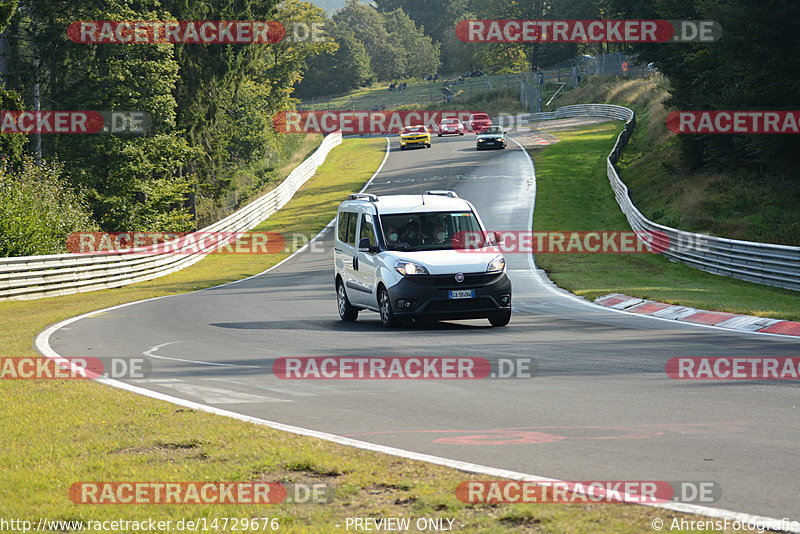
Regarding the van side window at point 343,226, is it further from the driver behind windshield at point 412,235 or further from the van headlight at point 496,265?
the van headlight at point 496,265

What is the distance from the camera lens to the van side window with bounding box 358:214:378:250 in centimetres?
1662

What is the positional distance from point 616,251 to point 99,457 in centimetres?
2773

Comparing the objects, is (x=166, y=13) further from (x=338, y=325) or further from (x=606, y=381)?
(x=606, y=381)

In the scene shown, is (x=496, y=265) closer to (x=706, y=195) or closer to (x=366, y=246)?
(x=366, y=246)

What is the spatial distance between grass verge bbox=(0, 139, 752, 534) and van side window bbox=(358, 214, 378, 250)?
6.93m

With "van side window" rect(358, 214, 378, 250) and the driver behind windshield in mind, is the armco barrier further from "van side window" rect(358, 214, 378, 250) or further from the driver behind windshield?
"van side window" rect(358, 214, 378, 250)

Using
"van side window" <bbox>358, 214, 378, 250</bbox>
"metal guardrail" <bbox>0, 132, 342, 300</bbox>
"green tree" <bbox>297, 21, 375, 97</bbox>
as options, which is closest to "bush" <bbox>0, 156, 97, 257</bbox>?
"metal guardrail" <bbox>0, 132, 342, 300</bbox>

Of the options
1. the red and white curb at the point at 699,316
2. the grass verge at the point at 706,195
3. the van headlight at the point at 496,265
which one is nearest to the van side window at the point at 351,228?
the van headlight at the point at 496,265

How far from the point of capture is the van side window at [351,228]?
1764 cm

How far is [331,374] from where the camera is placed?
11.1 m

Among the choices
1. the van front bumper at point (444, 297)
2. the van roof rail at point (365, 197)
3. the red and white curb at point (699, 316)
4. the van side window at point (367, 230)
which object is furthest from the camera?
the van roof rail at point (365, 197)

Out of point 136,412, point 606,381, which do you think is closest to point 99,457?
point 136,412

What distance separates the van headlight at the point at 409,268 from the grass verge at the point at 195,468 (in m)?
6.15

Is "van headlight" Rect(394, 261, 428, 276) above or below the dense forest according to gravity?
below
